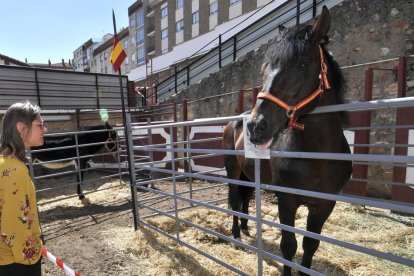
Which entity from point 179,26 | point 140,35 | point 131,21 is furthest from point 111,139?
point 131,21

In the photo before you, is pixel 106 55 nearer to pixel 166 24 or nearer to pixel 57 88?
pixel 166 24

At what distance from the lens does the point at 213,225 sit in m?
4.65

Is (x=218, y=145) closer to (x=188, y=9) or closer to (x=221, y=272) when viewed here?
(x=221, y=272)

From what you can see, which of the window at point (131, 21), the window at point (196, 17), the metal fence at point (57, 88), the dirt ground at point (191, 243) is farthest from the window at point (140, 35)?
the dirt ground at point (191, 243)

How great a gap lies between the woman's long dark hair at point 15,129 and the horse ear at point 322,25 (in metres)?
1.99

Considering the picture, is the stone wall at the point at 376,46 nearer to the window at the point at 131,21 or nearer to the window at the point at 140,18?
the window at the point at 140,18

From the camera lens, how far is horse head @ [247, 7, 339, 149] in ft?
6.53

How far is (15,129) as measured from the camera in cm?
Result: 192

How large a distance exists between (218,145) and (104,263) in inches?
190

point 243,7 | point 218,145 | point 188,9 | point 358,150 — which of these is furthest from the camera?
point 188,9

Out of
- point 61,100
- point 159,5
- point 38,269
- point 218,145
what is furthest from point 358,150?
point 159,5

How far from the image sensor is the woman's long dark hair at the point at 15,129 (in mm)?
1887

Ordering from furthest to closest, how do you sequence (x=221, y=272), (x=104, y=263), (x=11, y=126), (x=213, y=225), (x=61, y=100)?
(x=61, y=100)
(x=213, y=225)
(x=104, y=263)
(x=221, y=272)
(x=11, y=126)

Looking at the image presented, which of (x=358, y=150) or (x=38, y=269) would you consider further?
(x=358, y=150)
